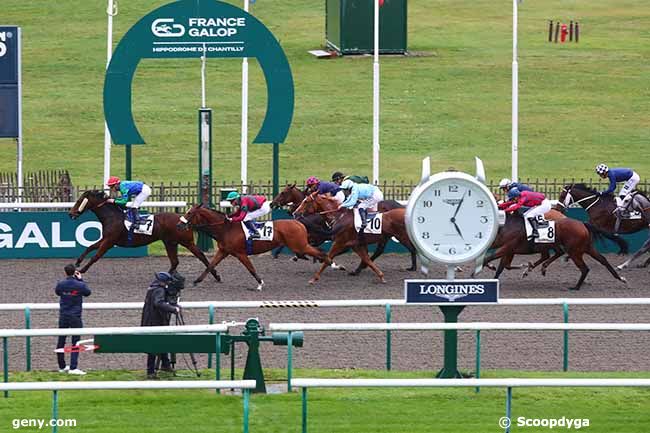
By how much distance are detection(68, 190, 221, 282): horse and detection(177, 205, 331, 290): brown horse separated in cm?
44

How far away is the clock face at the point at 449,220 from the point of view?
14.8 metres

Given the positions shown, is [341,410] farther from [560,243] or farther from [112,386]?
[560,243]

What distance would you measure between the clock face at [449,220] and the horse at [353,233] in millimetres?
8445

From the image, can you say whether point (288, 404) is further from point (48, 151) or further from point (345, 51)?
point (345, 51)

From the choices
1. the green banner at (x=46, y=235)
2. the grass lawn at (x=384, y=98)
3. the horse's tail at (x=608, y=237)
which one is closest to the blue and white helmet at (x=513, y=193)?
the horse's tail at (x=608, y=237)

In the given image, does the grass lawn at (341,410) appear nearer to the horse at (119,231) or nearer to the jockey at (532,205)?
the jockey at (532,205)

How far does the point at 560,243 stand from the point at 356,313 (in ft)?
13.8

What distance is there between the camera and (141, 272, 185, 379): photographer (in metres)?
16.0

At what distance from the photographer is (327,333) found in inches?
729

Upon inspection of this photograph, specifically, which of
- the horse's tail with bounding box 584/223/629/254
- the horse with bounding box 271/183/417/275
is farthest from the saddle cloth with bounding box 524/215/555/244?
the horse with bounding box 271/183/417/275

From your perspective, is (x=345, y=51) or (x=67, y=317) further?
(x=345, y=51)

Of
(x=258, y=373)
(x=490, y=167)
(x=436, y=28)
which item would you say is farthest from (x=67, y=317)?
(x=436, y=28)

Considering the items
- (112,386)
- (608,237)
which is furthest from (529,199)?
(112,386)

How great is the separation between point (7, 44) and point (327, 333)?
1019cm
